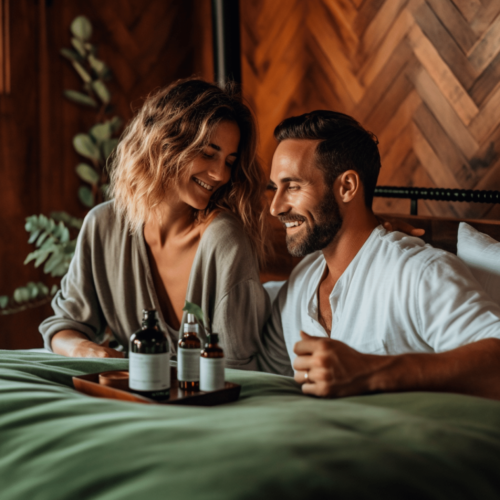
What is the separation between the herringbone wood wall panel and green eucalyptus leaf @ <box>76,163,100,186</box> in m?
0.97

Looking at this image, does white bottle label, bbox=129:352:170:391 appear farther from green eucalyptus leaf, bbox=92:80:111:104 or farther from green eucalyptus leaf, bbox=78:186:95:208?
green eucalyptus leaf, bbox=92:80:111:104

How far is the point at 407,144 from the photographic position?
2471 millimetres

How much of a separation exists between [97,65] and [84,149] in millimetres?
478

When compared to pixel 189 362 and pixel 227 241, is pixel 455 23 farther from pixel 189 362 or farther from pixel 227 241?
pixel 189 362

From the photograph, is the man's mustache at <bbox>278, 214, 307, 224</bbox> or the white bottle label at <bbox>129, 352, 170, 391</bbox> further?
the man's mustache at <bbox>278, 214, 307, 224</bbox>

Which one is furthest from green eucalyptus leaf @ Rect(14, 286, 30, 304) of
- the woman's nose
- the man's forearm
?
the man's forearm

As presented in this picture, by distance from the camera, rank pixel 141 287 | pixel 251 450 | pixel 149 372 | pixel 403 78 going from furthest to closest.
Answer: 1. pixel 403 78
2. pixel 141 287
3. pixel 149 372
4. pixel 251 450

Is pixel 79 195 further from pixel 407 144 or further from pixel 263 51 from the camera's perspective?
pixel 407 144

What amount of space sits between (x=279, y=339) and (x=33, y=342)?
6.07ft

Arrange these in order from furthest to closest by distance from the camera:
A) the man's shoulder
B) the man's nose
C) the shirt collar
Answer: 1. the man's nose
2. the shirt collar
3. the man's shoulder

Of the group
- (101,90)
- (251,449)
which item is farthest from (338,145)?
(101,90)

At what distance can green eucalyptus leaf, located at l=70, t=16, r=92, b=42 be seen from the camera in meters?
3.15

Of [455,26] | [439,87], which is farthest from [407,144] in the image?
[455,26]

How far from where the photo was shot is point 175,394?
1222mm
